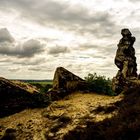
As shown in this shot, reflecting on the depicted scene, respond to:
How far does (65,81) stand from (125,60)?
1316 centimetres

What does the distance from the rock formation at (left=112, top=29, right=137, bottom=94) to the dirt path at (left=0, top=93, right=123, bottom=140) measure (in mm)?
13090

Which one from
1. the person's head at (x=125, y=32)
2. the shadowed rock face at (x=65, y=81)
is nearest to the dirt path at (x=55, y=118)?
the shadowed rock face at (x=65, y=81)

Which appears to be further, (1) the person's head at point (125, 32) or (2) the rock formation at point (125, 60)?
(1) the person's head at point (125, 32)

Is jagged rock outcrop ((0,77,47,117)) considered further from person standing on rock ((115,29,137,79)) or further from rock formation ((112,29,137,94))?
person standing on rock ((115,29,137,79))

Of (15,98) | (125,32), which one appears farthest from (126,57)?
(15,98)

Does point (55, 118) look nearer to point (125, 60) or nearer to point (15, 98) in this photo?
point (15, 98)

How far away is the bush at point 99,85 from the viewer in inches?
1194

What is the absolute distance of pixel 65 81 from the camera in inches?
1175

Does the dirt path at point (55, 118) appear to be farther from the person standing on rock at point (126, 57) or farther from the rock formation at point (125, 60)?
the person standing on rock at point (126, 57)

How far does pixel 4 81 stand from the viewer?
26875mm

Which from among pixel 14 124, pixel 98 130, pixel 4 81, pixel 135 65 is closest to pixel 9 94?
pixel 4 81

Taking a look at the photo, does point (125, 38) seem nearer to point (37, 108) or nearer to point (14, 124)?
point (37, 108)

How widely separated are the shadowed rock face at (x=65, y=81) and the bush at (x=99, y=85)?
926 mm

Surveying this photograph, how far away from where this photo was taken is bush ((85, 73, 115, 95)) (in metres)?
30.3
